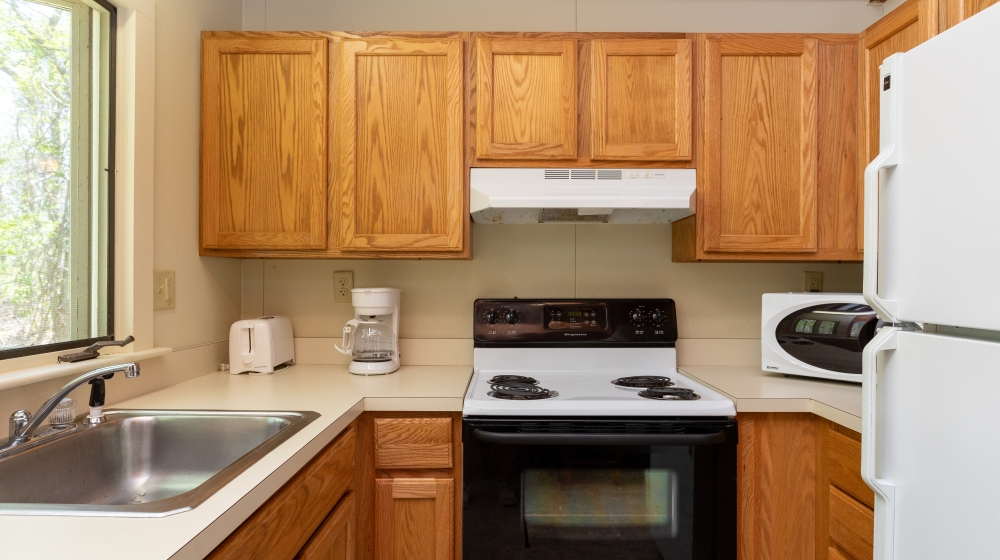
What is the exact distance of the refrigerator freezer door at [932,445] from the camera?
27.9 inches

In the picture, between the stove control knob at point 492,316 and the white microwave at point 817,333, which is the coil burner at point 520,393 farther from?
the white microwave at point 817,333

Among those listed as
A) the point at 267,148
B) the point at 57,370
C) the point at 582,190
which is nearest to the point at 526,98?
the point at 582,190

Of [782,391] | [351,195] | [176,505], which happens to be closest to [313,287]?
[351,195]

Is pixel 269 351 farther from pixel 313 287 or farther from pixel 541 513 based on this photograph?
pixel 541 513

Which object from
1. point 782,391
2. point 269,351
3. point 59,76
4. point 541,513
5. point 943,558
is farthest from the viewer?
point 269,351

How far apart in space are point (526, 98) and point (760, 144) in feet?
2.61

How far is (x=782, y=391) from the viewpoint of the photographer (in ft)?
5.28

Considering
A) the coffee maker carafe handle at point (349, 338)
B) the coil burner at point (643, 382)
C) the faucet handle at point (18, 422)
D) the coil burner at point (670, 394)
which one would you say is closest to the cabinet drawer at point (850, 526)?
the coil burner at point (670, 394)

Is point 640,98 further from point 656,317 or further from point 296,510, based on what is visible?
point 296,510

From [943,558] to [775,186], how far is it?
1284 mm

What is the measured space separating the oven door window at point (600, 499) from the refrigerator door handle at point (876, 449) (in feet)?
1.93

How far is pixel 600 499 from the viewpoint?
1.50 metres

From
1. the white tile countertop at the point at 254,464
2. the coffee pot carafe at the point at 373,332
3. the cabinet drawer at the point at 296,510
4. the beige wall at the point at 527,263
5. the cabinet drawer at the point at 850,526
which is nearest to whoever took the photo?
the white tile countertop at the point at 254,464

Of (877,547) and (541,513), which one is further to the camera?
(541,513)
